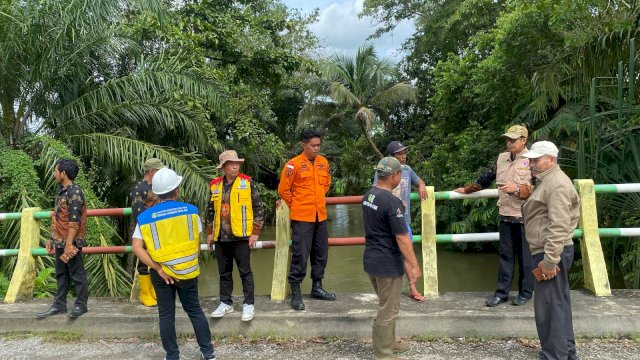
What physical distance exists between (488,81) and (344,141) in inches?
516

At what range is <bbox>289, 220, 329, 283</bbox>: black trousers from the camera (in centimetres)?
482

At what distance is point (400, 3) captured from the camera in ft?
75.1

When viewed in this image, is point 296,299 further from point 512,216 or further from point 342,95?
point 342,95

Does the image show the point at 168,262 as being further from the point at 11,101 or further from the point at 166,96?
the point at 11,101

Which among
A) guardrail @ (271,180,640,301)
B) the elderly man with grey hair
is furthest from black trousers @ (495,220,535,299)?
the elderly man with grey hair

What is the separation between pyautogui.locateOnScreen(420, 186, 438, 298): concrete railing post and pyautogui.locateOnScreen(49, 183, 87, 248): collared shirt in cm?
321

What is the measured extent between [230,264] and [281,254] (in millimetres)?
664

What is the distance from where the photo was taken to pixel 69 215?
189 inches

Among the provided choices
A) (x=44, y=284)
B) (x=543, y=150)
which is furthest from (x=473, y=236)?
(x=44, y=284)

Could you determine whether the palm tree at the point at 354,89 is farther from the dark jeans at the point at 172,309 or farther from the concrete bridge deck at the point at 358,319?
the dark jeans at the point at 172,309

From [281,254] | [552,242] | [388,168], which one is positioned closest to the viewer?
[552,242]

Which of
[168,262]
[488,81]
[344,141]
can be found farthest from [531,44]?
[344,141]

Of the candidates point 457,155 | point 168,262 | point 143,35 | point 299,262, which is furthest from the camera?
point 457,155

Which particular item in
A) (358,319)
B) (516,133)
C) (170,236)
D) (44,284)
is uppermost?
(516,133)
